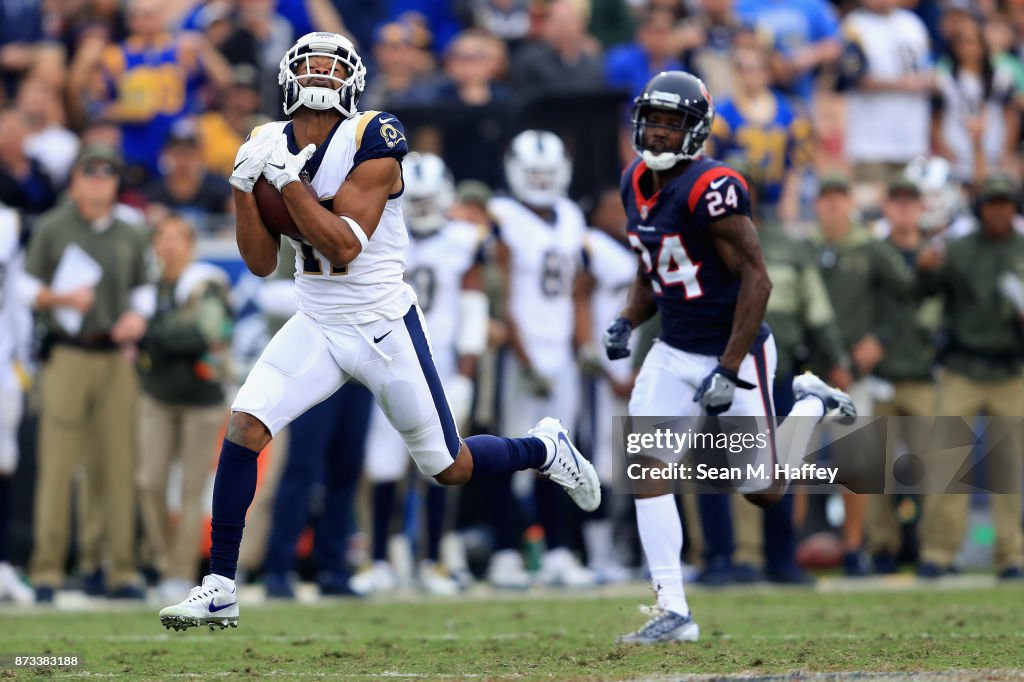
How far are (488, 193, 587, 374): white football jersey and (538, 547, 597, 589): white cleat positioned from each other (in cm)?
114

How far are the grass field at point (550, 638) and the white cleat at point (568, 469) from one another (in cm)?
61

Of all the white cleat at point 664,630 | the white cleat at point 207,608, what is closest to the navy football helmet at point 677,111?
the white cleat at point 664,630

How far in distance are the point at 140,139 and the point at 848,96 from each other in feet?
17.1

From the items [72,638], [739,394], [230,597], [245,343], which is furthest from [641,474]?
[245,343]

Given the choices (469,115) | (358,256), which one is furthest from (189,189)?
(358,256)

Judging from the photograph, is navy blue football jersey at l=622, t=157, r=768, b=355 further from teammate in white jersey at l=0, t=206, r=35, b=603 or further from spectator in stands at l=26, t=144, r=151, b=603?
teammate in white jersey at l=0, t=206, r=35, b=603

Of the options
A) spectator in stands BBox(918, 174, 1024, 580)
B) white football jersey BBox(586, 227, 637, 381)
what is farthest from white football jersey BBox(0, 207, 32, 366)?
spectator in stands BBox(918, 174, 1024, 580)

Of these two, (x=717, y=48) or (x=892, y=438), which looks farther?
(x=717, y=48)

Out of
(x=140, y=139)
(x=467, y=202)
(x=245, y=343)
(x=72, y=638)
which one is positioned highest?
(x=140, y=139)

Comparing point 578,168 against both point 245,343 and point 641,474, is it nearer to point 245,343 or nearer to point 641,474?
point 245,343

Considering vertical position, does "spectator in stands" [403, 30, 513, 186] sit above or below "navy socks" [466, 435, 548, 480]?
above

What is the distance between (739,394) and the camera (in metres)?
7.31

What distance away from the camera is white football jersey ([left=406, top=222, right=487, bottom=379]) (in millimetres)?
10742

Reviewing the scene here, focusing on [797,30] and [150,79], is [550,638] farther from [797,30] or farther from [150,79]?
[797,30]
